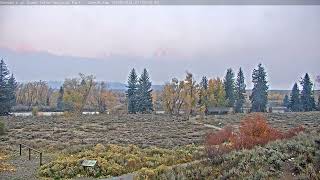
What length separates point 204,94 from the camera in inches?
229

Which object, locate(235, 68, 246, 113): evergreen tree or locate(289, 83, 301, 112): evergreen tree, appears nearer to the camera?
locate(289, 83, 301, 112): evergreen tree

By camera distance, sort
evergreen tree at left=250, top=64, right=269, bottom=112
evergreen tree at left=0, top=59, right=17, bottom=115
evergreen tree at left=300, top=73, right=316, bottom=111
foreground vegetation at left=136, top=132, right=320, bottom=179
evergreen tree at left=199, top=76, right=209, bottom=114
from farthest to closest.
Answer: evergreen tree at left=0, top=59, right=17, bottom=115, evergreen tree at left=199, top=76, right=209, bottom=114, evergreen tree at left=250, top=64, right=269, bottom=112, evergreen tree at left=300, top=73, right=316, bottom=111, foreground vegetation at left=136, top=132, right=320, bottom=179

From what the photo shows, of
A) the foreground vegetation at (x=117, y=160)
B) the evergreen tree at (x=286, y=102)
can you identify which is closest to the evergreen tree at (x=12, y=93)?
the foreground vegetation at (x=117, y=160)

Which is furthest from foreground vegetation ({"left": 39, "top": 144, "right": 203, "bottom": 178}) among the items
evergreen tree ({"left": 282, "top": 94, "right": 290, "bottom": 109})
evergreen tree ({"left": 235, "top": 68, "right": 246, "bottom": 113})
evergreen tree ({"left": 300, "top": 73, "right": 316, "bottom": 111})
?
evergreen tree ({"left": 300, "top": 73, "right": 316, "bottom": 111})

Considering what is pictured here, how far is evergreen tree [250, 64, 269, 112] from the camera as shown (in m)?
5.59

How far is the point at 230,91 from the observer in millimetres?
5691

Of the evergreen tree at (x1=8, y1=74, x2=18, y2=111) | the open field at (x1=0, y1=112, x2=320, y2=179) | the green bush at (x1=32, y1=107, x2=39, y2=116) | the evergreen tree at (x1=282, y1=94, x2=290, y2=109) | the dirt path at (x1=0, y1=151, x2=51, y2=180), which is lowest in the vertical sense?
the dirt path at (x1=0, y1=151, x2=51, y2=180)

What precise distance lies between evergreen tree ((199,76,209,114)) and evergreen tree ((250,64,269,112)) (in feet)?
1.97

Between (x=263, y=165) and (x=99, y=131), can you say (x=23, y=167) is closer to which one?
(x=99, y=131)

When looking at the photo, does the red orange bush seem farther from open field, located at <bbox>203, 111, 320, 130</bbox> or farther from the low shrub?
the low shrub

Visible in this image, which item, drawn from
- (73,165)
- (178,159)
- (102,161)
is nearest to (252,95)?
(178,159)

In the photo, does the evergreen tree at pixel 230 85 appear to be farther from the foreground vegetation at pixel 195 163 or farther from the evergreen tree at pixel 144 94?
the evergreen tree at pixel 144 94

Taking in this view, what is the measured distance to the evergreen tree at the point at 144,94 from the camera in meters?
5.80

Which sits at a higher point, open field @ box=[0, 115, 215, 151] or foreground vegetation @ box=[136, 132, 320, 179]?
open field @ box=[0, 115, 215, 151]
